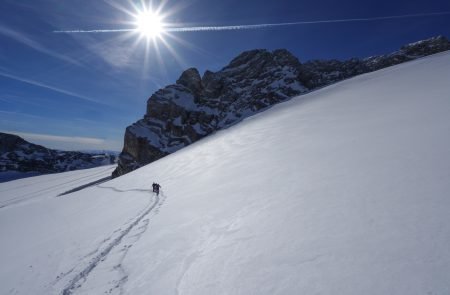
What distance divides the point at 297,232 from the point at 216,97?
113439mm

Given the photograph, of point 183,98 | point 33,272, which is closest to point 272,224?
point 33,272

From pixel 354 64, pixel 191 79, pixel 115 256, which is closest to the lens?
pixel 115 256

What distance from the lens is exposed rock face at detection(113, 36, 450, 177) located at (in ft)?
301

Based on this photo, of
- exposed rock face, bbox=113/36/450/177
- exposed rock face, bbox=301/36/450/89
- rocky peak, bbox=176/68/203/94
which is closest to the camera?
exposed rock face, bbox=113/36/450/177

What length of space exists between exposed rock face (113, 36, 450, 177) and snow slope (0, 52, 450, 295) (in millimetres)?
74926

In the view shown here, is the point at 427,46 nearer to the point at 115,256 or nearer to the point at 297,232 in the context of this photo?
the point at 297,232

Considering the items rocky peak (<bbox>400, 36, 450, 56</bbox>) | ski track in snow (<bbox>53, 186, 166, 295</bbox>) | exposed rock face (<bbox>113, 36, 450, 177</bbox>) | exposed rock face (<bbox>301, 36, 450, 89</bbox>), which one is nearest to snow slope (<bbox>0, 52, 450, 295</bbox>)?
ski track in snow (<bbox>53, 186, 166, 295</bbox>)

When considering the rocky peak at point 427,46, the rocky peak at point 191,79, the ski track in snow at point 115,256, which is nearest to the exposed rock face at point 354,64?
the rocky peak at point 427,46

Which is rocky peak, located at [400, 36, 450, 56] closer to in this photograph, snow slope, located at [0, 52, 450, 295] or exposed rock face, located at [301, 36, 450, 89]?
exposed rock face, located at [301, 36, 450, 89]

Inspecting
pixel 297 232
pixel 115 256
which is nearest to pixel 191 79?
pixel 115 256

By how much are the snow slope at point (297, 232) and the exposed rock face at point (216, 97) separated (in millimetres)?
74926

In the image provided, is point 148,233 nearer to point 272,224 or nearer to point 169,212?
point 169,212

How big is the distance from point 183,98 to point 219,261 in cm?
10719

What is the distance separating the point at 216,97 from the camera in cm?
11506
